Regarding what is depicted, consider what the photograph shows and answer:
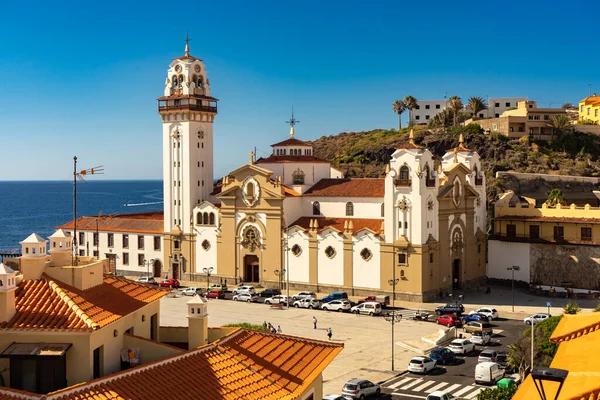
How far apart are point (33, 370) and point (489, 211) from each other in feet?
259

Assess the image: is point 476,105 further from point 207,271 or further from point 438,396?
point 438,396

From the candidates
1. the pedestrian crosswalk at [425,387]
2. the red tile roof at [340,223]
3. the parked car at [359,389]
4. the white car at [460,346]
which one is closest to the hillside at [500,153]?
the red tile roof at [340,223]

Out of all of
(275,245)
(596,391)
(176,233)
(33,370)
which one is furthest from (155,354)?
(176,233)

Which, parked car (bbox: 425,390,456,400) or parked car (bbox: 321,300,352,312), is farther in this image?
parked car (bbox: 321,300,352,312)

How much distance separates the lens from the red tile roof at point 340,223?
225 feet

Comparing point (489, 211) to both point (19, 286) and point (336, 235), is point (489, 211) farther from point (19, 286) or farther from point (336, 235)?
point (19, 286)

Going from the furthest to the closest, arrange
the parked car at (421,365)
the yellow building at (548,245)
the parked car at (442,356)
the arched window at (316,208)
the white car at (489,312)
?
1. the arched window at (316,208)
2. the yellow building at (548,245)
3. the white car at (489,312)
4. the parked car at (442,356)
5. the parked car at (421,365)

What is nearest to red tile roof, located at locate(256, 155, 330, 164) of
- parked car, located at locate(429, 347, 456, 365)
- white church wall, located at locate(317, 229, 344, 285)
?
white church wall, located at locate(317, 229, 344, 285)

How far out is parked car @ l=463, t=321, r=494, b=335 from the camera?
52.7 m

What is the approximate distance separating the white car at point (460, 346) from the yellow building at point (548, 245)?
24.6m

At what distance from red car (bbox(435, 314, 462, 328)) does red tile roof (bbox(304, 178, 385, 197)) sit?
54.8ft

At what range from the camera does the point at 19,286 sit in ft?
84.7

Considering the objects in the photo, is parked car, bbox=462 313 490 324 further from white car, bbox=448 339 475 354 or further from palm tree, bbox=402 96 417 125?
palm tree, bbox=402 96 417 125

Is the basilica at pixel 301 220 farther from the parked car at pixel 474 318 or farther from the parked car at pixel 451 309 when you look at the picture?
the parked car at pixel 474 318
